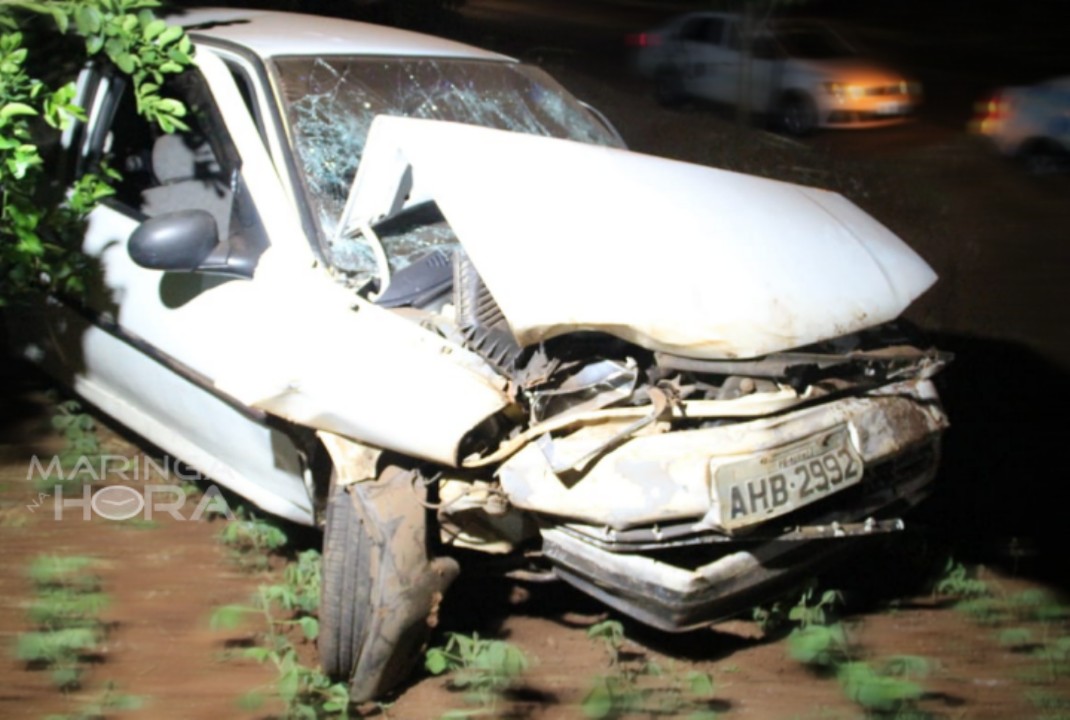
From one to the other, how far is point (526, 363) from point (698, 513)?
62 centimetres

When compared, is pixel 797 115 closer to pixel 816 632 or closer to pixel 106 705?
pixel 816 632

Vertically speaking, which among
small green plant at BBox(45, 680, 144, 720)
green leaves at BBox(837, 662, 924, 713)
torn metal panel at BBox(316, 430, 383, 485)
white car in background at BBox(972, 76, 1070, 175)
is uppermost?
white car in background at BBox(972, 76, 1070, 175)

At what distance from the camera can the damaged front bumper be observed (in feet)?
8.42

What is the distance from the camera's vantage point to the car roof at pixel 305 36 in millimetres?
3725

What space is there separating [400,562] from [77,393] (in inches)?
84.3

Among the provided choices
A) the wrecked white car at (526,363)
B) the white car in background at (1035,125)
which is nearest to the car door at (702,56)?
the white car in background at (1035,125)

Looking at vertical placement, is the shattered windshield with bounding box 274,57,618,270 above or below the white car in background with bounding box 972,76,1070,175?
below

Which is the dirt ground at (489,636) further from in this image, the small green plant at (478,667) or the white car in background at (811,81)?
the white car in background at (811,81)

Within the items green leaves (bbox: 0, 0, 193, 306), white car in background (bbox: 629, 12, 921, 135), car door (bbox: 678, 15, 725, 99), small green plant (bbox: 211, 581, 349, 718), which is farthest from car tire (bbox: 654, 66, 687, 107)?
small green plant (bbox: 211, 581, 349, 718)

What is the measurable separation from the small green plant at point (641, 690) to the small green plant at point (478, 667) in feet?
0.81

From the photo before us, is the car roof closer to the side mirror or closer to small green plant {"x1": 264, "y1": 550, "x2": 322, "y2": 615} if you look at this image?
the side mirror

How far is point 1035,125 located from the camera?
10.1 m

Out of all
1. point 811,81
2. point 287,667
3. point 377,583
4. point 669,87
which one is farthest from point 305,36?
point 669,87

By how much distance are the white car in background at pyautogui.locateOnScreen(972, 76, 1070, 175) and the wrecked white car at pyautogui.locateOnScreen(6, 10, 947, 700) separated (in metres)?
7.70
